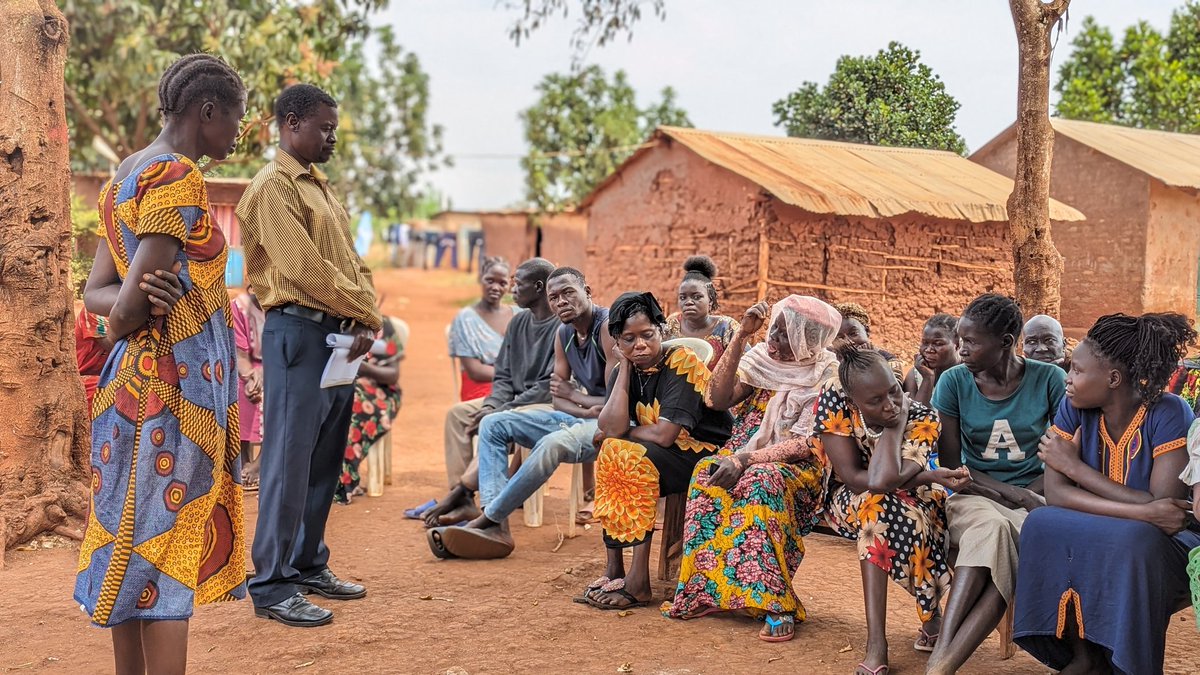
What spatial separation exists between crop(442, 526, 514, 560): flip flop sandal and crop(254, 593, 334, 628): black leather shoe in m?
0.97

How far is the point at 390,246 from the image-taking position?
38.2 m

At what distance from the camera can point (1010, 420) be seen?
152 inches

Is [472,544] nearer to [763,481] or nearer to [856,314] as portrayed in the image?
[763,481]

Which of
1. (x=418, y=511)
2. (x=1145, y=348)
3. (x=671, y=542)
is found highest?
(x=1145, y=348)

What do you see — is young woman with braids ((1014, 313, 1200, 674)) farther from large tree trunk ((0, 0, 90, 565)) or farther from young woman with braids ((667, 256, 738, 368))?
large tree trunk ((0, 0, 90, 565))

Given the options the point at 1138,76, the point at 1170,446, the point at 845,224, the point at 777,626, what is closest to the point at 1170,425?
the point at 1170,446

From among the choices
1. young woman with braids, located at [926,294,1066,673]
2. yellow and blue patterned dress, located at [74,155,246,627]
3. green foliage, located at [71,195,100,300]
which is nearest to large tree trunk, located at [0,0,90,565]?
green foliage, located at [71,195,100,300]

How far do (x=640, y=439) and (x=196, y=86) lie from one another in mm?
2310

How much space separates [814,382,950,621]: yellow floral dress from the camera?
360 centimetres

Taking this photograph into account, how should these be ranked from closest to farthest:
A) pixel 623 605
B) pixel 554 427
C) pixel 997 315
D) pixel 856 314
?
1. pixel 997 315
2. pixel 623 605
3. pixel 856 314
4. pixel 554 427

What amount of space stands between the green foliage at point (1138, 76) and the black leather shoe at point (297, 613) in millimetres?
5983

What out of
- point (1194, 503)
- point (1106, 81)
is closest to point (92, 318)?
point (1194, 503)

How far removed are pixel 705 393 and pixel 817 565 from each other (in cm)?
121

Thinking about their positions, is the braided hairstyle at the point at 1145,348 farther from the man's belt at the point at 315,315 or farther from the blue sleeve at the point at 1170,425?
the man's belt at the point at 315,315
